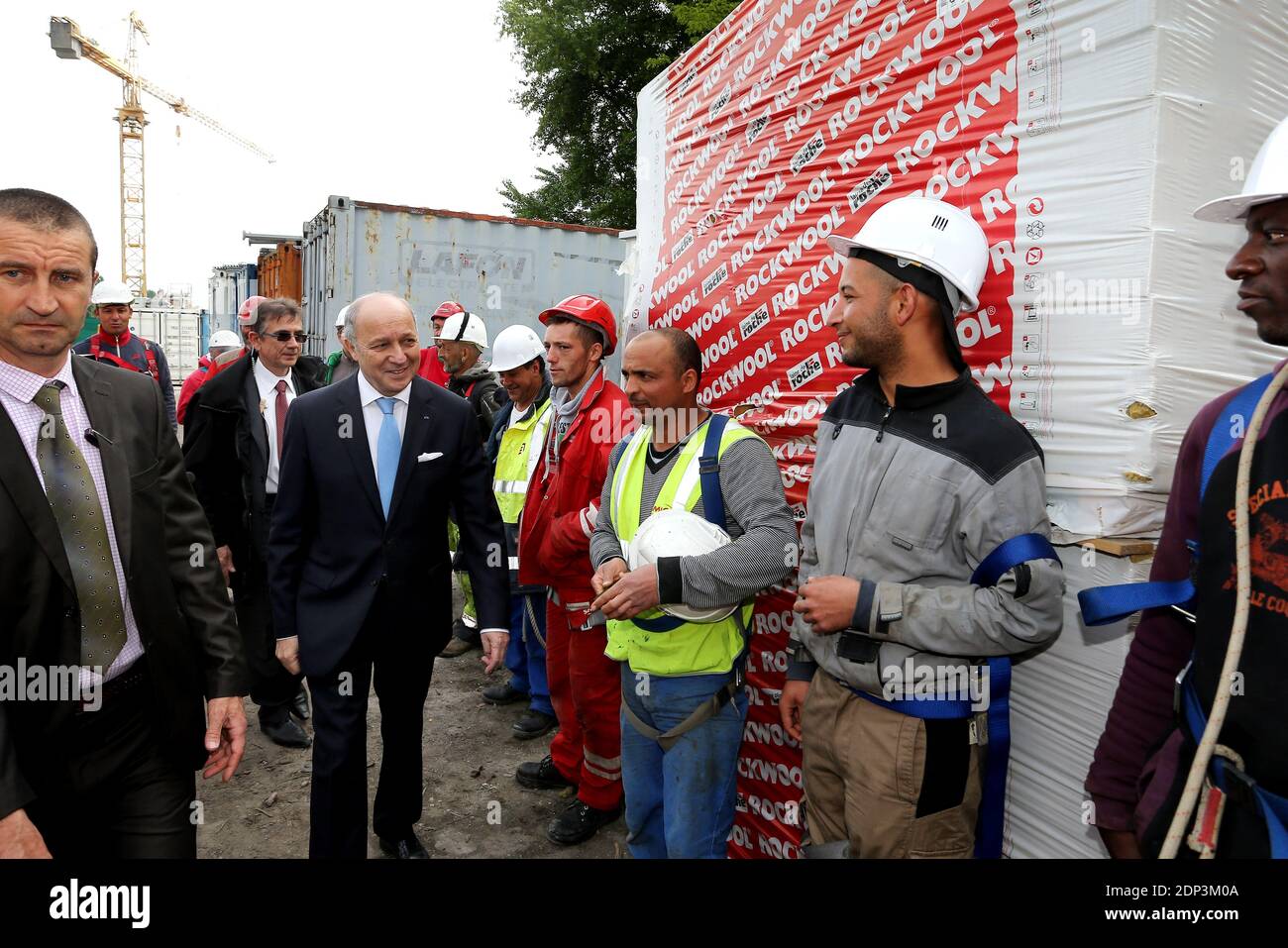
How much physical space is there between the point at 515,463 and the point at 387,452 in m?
1.72

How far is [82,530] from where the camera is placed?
196 cm

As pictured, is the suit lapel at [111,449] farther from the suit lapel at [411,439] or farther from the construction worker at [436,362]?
the construction worker at [436,362]

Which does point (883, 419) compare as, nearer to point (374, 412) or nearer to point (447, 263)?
point (374, 412)

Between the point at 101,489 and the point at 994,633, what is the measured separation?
223 cm

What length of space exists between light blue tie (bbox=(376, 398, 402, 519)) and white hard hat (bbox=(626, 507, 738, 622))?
42.4 inches

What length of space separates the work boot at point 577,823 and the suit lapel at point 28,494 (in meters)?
2.39

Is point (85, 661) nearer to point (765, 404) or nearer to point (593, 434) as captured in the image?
point (593, 434)

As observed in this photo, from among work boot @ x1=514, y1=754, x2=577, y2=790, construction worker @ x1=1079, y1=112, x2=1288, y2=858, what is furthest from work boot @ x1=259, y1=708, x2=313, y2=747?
construction worker @ x1=1079, y1=112, x2=1288, y2=858

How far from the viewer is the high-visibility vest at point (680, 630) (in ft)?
8.57

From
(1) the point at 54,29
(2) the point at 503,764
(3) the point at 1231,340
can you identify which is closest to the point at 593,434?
(2) the point at 503,764

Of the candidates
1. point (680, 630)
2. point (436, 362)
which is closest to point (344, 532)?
point (680, 630)

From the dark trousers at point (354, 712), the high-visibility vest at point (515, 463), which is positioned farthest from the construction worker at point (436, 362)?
the dark trousers at point (354, 712)

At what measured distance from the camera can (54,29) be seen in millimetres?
46938

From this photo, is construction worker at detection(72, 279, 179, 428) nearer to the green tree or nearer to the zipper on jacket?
the zipper on jacket
